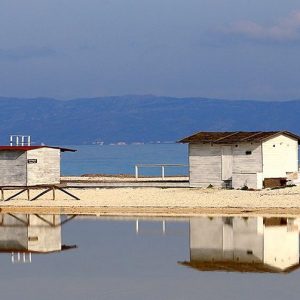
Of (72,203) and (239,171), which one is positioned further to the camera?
(239,171)

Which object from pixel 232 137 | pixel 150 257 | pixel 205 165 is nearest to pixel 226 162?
pixel 205 165

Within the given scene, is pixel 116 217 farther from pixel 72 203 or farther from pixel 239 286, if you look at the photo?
pixel 239 286

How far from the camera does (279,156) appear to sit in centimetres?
5159

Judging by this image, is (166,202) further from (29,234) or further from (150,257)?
(150,257)

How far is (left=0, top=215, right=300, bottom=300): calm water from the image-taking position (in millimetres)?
21969

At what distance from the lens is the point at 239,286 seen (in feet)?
73.2

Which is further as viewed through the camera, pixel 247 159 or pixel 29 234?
pixel 247 159

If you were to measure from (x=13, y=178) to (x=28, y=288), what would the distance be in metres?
32.9

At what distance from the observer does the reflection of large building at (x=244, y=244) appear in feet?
84.8

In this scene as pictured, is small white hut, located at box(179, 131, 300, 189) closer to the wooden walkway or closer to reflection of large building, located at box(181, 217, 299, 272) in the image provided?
the wooden walkway

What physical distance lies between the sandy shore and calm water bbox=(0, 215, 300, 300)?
2.81 metres

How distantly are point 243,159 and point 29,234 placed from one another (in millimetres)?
19056

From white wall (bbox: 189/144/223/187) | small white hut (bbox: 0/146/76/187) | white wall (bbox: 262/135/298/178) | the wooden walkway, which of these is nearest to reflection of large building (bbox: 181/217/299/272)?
white wall (bbox: 262/135/298/178)

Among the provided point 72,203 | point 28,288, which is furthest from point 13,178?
point 28,288
